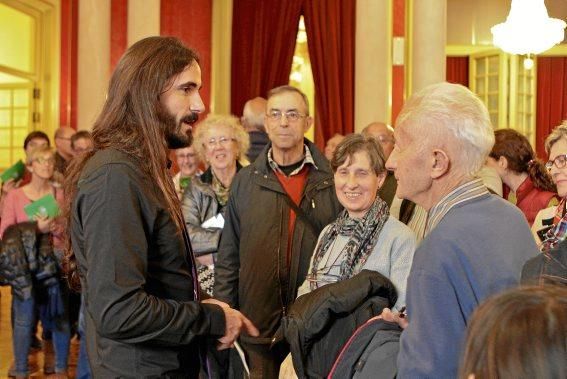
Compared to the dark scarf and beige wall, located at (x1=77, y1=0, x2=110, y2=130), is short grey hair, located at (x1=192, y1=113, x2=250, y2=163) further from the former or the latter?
beige wall, located at (x1=77, y1=0, x2=110, y2=130)

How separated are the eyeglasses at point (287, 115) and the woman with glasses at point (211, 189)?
0.60 metres

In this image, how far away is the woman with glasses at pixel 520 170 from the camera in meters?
4.57

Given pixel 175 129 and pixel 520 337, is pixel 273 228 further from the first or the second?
pixel 520 337

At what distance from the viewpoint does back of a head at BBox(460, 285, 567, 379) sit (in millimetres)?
1107

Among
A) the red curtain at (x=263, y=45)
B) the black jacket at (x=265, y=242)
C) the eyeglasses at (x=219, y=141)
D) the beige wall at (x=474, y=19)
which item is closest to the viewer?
the black jacket at (x=265, y=242)

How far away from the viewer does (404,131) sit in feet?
6.54

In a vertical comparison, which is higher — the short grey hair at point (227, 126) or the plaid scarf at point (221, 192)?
the short grey hair at point (227, 126)

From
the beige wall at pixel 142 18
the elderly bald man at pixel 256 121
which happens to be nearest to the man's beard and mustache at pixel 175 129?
the elderly bald man at pixel 256 121

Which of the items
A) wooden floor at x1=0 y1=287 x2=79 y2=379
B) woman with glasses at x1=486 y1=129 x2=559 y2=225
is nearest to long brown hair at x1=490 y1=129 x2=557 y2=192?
woman with glasses at x1=486 y1=129 x2=559 y2=225

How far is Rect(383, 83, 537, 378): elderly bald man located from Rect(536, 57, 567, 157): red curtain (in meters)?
12.8

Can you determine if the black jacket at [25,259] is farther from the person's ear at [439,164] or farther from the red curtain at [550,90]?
the red curtain at [550,90]

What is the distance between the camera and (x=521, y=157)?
4.71 m

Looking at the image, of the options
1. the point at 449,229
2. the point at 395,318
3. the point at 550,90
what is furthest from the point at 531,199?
the point at 550,90

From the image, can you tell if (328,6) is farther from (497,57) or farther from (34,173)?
(34,173)
